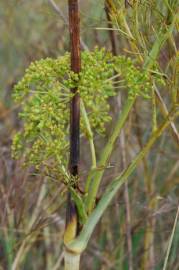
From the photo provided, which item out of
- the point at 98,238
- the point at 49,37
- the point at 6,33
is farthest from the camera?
the point at 6,33

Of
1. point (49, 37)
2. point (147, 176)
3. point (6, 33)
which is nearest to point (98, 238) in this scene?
point (147, 176)

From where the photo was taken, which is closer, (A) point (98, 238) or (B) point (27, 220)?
(B) point (27, 220)

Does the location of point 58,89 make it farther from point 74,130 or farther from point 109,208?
point 109,208

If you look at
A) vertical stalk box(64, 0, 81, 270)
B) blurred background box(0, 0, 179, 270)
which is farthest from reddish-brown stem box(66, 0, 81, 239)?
blurred background box(0, 0, 179, 270)

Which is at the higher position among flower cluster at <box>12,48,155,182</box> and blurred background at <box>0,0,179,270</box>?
flower cluster at <box>12,48,155,182</box>

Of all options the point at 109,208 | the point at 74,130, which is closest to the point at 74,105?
the point at 74,130

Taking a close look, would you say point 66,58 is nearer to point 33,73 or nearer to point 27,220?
point 33,73

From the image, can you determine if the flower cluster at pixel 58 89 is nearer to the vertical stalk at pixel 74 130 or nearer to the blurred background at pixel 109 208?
the vertical stalk at pixel 74 130

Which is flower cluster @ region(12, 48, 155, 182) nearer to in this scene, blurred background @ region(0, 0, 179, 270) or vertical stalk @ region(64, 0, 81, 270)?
vertical stalk @ region(64, 0, 81, 270)
